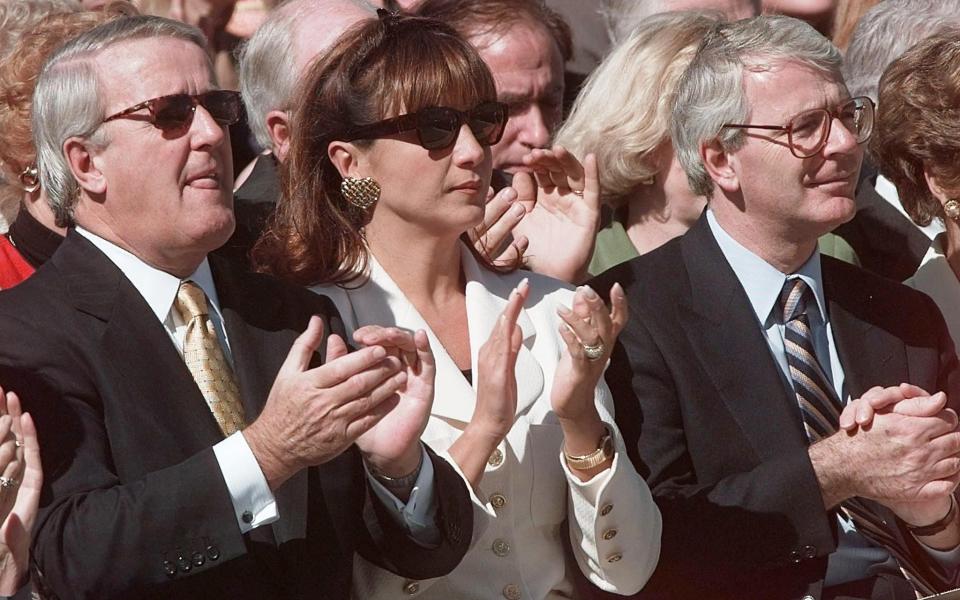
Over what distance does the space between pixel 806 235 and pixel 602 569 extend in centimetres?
109

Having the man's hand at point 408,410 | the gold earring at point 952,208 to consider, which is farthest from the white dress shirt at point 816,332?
the man's hand at point 408,410

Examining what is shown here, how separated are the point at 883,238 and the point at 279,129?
2.03 meters

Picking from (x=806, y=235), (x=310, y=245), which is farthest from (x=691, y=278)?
(x=310, y=245)

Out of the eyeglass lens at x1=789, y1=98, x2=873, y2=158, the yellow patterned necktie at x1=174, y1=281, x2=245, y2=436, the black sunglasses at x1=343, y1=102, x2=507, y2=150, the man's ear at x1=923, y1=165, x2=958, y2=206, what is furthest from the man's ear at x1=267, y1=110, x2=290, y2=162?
the man's ear at x1=923, y1=165, x2=958, y2=206

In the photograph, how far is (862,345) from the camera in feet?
14.9

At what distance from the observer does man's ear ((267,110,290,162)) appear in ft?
16.3

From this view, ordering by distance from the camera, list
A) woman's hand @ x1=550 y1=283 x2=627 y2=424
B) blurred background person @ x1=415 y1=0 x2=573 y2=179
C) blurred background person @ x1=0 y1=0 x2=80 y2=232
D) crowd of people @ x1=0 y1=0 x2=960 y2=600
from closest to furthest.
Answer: crowd of people @ x1=0 y1=0 x2=960 y2=600 → woman's hand @ x1=550 y1=283 x2=627 y2=424 → blurred background person @ x1=0 y1=0 x2=80 y2=232 → blurred background person @ x1=415 y1=0 x2=573 y2=179

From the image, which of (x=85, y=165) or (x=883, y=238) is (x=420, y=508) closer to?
(x=85, y=165)

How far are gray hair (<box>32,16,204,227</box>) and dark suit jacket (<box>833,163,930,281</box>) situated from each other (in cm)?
260

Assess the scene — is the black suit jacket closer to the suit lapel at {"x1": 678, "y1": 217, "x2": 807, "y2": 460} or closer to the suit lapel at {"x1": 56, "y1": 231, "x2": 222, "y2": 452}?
the suit lapel at {"x1": 678, "y1": 217, "x2": 807, "y2": 460}

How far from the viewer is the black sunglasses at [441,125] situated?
160 inches

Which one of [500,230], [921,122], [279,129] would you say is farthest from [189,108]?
[921,122]

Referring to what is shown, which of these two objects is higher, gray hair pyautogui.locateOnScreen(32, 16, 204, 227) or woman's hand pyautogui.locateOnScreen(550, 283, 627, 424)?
gray hair pyautogui.locateOnScreen(32, 16, 204, 227)

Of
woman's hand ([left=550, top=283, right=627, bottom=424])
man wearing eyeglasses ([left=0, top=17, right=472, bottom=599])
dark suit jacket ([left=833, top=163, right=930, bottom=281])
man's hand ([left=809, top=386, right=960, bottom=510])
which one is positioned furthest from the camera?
dark suit jacket ([left=833, top=163, right=930, bottom=281])
